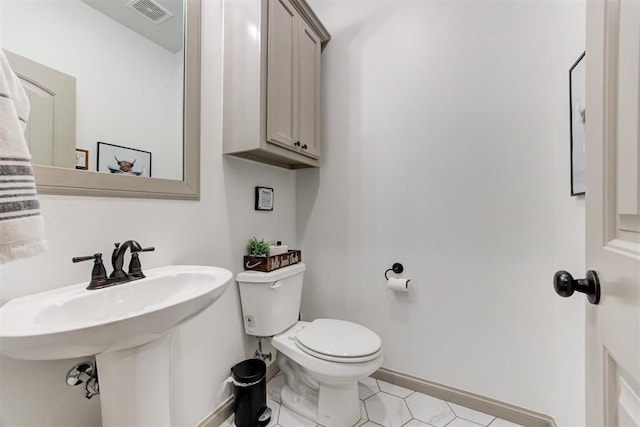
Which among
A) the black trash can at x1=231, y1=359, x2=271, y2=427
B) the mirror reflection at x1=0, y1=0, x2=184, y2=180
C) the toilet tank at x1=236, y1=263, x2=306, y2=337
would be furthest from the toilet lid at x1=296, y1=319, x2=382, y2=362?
the mirror reflection at x1=0, y1=0, x2=184, y2=180

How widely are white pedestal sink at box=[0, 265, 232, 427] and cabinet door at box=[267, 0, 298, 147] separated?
81cm

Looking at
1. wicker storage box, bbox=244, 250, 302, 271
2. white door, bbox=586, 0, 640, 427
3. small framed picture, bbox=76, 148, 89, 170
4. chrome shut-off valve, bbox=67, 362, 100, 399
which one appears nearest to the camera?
white door, bbox=586, 0, 640, 427

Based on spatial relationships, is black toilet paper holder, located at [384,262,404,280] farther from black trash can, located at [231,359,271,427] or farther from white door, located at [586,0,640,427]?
→ white door, located at [586,0,640,427]

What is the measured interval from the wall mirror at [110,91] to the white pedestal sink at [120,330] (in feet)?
1.15

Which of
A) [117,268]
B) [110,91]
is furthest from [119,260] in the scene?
[110,91]

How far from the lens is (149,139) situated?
1126 mm

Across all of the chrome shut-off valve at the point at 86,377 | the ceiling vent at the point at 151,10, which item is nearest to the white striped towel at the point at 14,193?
the chrome shut-off valve at the point at 86,377

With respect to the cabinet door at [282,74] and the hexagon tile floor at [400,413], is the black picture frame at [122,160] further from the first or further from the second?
the hexagon tile floor at [400,413]

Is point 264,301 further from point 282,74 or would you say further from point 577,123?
point 577,123

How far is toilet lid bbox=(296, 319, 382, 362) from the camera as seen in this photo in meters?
1.21

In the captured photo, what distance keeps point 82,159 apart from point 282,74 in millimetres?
974

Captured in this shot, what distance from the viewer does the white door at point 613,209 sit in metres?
0.39

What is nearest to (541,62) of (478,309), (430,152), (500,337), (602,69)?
(430,152)

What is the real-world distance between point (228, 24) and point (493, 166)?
1568 mm
